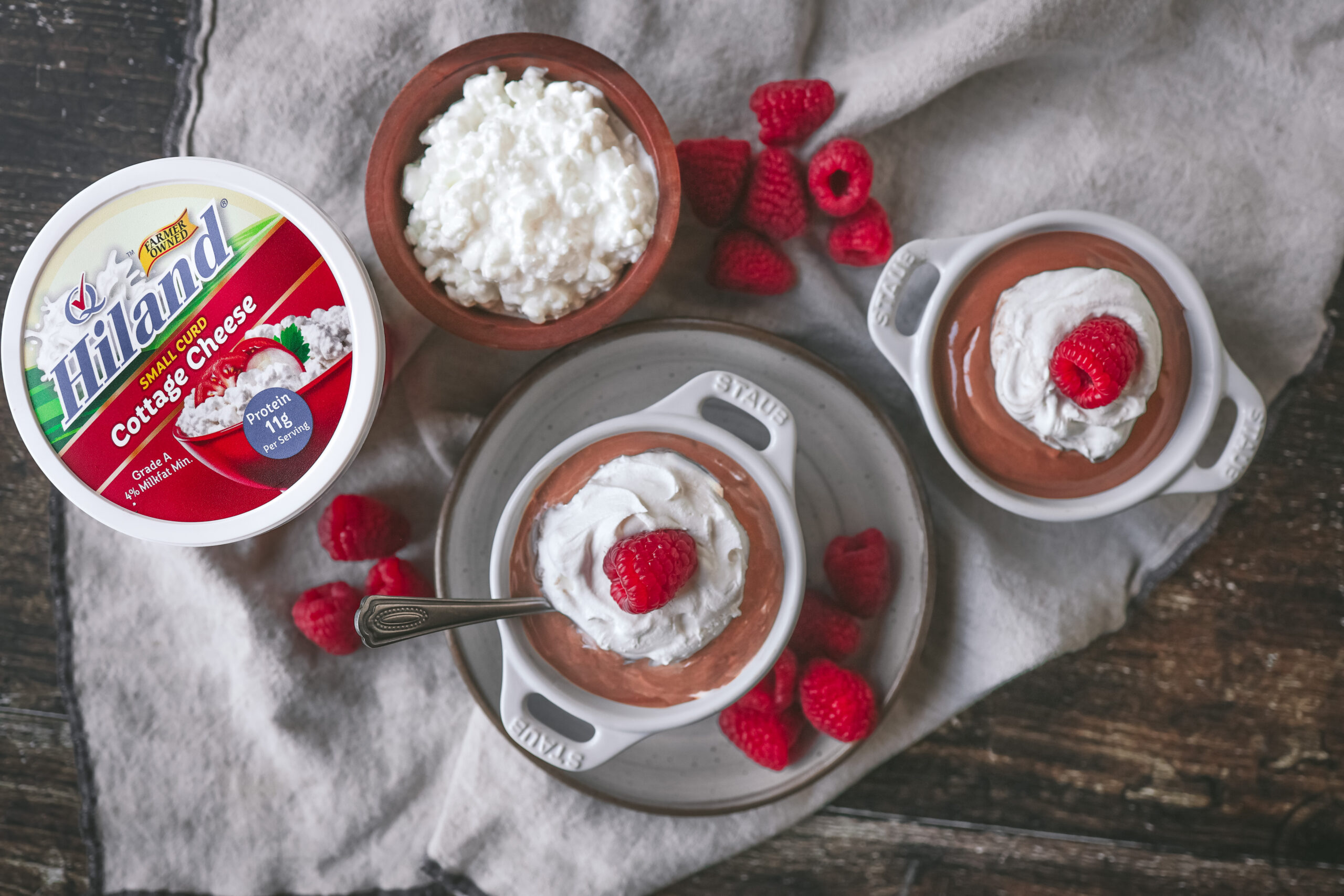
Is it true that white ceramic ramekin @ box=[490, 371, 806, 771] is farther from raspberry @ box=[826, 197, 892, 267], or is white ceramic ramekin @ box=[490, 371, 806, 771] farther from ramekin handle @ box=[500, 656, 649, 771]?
raspberry @ box=[826, 197, 892, 267]

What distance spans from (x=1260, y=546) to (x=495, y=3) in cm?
182

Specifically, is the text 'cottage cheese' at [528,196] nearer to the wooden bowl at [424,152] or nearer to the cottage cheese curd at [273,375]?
the wooden bowl at [424,152]

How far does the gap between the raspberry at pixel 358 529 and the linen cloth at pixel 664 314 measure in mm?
83

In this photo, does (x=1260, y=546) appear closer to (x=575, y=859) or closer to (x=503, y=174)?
(x=575, y=859)

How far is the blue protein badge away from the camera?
4.44 ft

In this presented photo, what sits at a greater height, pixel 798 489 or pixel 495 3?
pixel 495 3

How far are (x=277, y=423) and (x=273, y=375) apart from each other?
75mm

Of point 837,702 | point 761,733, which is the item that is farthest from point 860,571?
point 761,733

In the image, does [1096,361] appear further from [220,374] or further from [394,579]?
[220,374]

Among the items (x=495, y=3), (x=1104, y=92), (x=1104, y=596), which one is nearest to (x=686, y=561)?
(x=1104, y=596)

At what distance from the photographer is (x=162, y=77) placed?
1652 millimetres

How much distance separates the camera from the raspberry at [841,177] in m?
1.50

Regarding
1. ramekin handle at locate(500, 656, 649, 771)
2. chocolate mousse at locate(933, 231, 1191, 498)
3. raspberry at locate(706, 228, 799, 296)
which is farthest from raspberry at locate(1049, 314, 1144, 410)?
ramekin handle at locate(500, 656, 649, 771)

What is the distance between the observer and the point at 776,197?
4.99 feet
